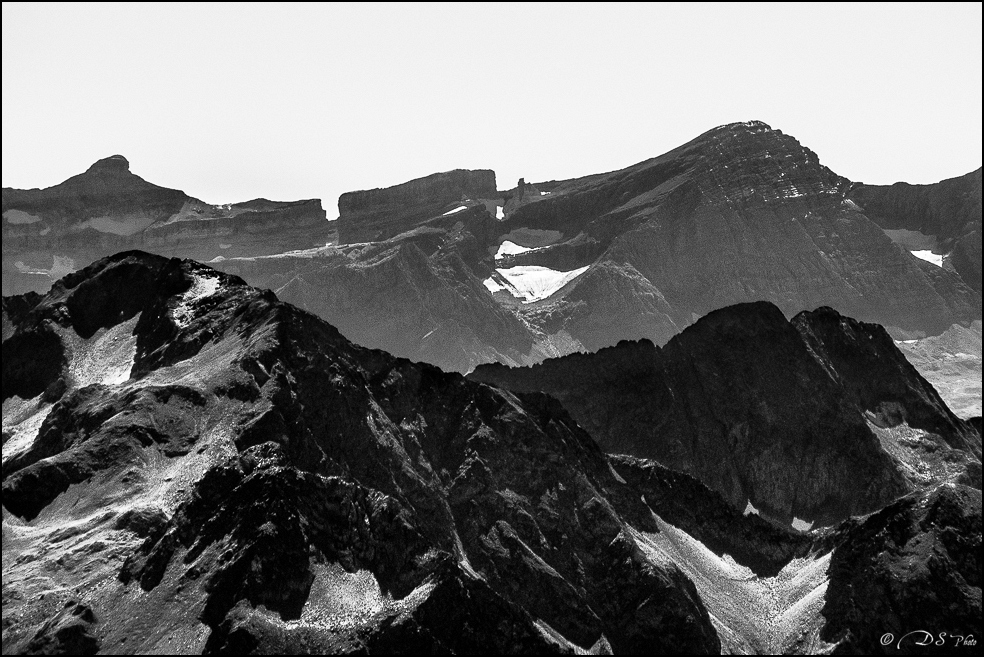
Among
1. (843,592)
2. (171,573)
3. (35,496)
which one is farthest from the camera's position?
(843,592)

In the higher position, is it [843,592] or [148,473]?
[148,473]

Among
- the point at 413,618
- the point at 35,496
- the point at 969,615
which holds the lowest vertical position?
the point at 969,615

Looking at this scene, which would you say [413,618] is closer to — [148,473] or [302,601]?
[302,601]

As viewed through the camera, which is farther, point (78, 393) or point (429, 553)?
point (78, 393)

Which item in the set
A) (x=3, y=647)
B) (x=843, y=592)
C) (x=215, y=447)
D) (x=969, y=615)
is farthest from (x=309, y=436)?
(x=969, y=615)

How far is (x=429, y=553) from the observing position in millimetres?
175250

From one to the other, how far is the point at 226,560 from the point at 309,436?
3606cm

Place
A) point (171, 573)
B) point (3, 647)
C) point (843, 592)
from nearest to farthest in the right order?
point (3, 647) → point (171, 573) → point (843, 592)
